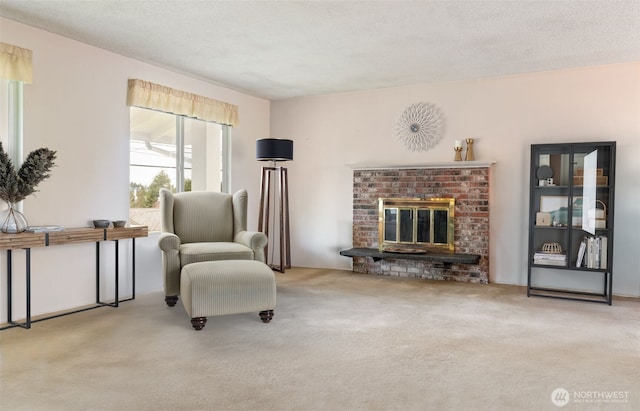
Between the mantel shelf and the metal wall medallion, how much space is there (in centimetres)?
128

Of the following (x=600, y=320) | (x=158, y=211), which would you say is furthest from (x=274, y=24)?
(x=600, y=320)

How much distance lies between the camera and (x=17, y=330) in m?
3.31

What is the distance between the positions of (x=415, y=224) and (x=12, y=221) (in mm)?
3924

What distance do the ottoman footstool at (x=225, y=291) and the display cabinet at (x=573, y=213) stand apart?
2561 millimetres

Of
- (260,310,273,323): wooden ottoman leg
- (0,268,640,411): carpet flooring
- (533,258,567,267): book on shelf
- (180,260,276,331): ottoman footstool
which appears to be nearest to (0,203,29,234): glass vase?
(0,268,640,411): carpet flooring

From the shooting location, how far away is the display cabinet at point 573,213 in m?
4.30

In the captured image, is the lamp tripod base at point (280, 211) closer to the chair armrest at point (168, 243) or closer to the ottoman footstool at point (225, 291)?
the chair armrest at point (168, 243)

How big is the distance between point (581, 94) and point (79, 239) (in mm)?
4832

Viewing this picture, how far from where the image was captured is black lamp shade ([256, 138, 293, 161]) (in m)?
5.44

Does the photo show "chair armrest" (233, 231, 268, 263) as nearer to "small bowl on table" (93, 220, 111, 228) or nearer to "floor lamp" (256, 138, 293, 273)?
"small bowl on table" (93, 220, 111, 228)

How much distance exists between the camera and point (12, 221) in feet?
11.1

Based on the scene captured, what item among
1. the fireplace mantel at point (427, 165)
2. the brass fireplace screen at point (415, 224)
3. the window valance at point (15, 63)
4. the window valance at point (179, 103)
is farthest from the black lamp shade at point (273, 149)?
the window valance at point (15, 63)

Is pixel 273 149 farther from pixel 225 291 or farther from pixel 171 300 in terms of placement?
pixel 225 291

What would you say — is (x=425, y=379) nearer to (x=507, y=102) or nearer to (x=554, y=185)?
(x=554, y=185)
